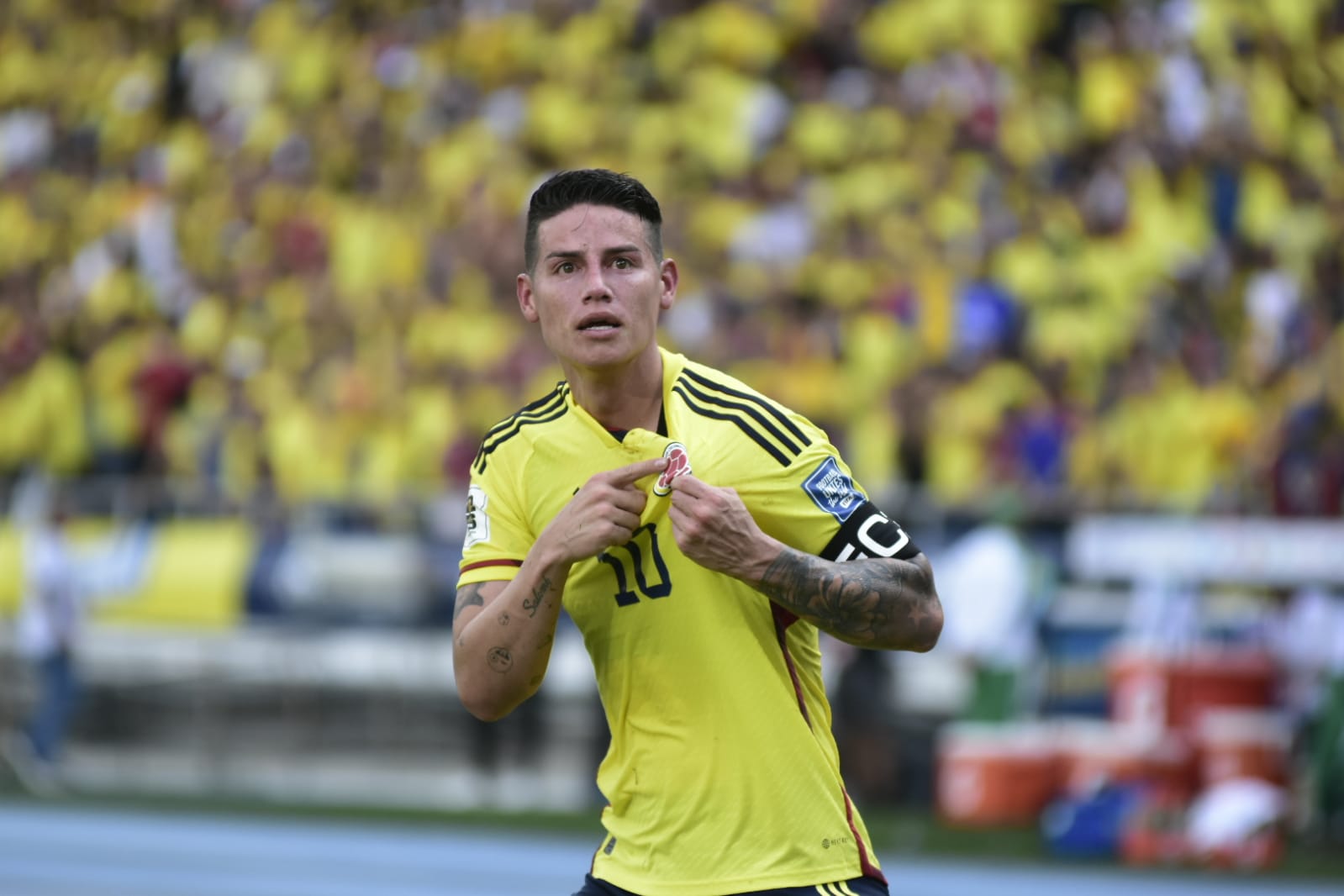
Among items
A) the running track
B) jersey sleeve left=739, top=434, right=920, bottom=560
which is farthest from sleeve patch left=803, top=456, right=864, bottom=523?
the running track

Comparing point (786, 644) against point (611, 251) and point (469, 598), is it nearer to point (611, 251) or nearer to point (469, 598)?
point (469, 598)

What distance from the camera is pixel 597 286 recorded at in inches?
139

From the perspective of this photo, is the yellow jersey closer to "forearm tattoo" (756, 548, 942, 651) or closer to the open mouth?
"forearm tattoo" (756, 548, 942, 651)

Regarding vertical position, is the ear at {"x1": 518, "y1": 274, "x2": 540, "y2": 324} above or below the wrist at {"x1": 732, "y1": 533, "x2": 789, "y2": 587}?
above

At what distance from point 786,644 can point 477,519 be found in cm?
63

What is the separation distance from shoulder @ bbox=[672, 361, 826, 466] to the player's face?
0.40 ft

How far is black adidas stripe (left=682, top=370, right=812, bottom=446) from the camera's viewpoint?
3.55m

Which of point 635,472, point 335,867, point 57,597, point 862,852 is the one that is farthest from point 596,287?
point 57,597

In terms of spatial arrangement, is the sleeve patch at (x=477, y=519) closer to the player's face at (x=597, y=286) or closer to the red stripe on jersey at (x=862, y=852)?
the player's face at (x=597, y=286)

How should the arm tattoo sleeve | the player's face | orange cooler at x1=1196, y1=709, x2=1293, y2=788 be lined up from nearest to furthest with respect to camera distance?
the player's face
the arm tattoo sleeve
orange cooler at x1=1196, y1=709, x2=1293, y2=788

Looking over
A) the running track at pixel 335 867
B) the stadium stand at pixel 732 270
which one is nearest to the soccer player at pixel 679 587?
the running track at pixel 335 867

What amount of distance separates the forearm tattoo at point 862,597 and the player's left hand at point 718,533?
3 cm

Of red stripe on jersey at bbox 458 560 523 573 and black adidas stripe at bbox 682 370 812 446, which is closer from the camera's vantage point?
black adidas stripe at bbox 682 370 812 446

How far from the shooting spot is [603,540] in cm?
335
